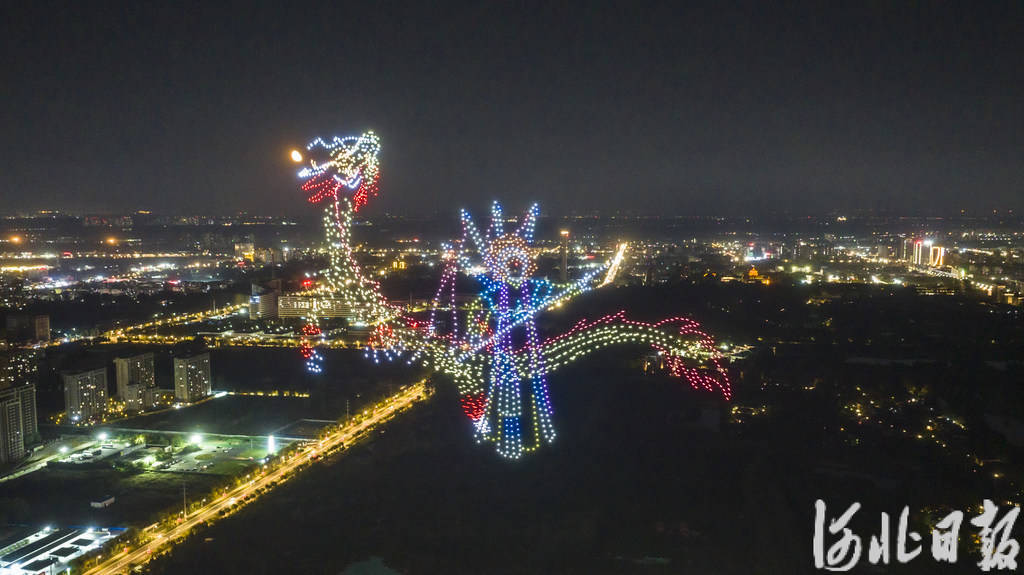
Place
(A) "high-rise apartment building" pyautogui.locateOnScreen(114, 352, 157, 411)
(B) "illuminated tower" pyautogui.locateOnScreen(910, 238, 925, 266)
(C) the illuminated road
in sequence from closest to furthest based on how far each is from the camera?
(C) the illuminated road < (A) "high-rise apartment building" pyautogui.locateOnScreen(114, 352, 157, 411) < (B) "illuminated tower" pyautogui.locateOnScreen(910, 238, 925, 266)

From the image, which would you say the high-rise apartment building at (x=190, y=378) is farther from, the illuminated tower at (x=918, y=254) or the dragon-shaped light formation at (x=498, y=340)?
the illuminated tower at (x=918, y=254)

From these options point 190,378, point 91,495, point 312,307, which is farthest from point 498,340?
point 312,307

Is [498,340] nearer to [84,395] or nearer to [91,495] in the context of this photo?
[91,495]

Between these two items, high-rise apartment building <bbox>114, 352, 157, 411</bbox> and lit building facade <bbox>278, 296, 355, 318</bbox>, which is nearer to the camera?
high-rise apartment building <bbox>114, 352, 157, 411</bbox>

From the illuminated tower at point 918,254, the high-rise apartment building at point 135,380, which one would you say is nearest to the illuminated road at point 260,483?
the high-rise apartment building at point 135,380

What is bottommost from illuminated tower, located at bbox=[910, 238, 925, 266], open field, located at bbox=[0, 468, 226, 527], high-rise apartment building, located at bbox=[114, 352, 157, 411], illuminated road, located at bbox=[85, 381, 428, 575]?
open field, located at bbox=[0, 468, 226, 527]

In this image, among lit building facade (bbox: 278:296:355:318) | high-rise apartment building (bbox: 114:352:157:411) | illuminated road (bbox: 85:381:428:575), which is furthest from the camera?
lit building facade (bbox: 278:296:355:318)

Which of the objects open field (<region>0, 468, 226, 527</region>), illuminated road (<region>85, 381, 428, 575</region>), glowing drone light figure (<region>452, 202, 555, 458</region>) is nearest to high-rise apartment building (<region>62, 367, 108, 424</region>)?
open field (<region>0, 468, 226, 527</region>)

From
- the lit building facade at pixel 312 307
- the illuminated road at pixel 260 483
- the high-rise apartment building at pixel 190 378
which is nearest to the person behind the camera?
the illuminated road at pixel 260 483

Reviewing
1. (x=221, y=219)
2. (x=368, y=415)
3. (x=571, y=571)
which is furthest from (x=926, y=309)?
(x=221, y=219)

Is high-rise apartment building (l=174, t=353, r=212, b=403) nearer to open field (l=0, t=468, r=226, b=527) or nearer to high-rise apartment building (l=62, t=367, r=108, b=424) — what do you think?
high-rise apartment building (l=62, t=367, r=108, b=424)
